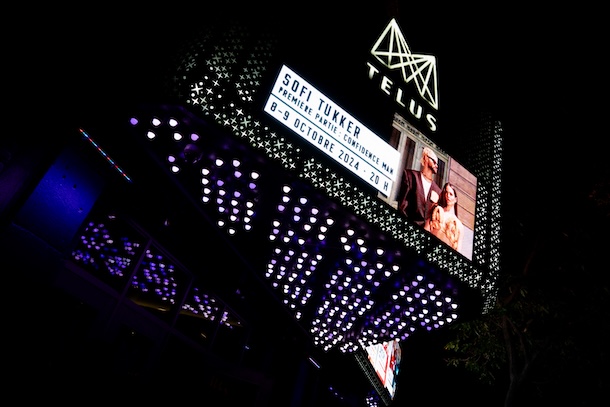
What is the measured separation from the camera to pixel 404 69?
9.34m

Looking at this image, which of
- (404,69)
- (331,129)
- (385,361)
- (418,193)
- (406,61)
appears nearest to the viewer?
(331,129)

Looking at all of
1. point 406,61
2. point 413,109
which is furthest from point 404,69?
point 413,109

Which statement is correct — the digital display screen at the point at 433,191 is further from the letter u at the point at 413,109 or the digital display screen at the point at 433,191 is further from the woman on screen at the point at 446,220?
the letter u at the point at 413,109

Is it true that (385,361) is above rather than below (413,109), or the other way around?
below

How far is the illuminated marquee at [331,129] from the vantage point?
5109mm

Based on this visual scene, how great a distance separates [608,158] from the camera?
11.0 metres

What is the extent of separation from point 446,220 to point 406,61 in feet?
15.6

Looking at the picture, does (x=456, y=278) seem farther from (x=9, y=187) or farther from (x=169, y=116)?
(x=9, y=187)

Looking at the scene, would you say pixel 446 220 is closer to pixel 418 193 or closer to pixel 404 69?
pixel 418 193

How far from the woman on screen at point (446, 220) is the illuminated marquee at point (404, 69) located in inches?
81.0

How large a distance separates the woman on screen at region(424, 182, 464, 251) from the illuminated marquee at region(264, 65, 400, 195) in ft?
3.88

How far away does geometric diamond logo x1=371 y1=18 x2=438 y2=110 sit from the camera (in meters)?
9.04

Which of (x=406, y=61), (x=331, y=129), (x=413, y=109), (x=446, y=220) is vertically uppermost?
(x=406, y=61)

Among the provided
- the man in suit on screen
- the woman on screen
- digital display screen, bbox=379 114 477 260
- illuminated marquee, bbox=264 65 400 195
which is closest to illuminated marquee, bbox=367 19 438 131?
digital display screen, bbox=379 114 477 260
